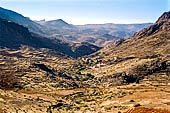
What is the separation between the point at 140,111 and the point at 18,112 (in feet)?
174

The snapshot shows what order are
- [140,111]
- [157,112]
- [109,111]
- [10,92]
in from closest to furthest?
[157,112]
[140,111]
[109,111]
[10,92]

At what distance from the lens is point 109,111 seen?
102438 millimetres

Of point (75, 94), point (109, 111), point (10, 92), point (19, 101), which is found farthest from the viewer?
point (75, 94)

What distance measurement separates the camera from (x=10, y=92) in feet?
444

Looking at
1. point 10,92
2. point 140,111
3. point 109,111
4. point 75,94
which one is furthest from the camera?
point 75,94

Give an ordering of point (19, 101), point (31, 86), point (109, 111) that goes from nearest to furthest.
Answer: point (109, 111) → point (19, 101) → point (31, 86)

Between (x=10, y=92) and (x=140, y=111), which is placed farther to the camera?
(x=10, y=92)

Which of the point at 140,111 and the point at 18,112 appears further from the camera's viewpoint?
the point at 18,112

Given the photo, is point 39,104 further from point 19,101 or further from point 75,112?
point 75,112

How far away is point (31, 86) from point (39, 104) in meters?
70.0

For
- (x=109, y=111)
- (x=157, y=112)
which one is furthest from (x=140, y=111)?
(x=109, y=111)

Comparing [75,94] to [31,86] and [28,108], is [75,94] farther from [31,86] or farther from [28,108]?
[28,108]

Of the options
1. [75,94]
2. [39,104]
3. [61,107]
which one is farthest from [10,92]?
[75,94]

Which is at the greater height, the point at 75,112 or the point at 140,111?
the point at 140,111
